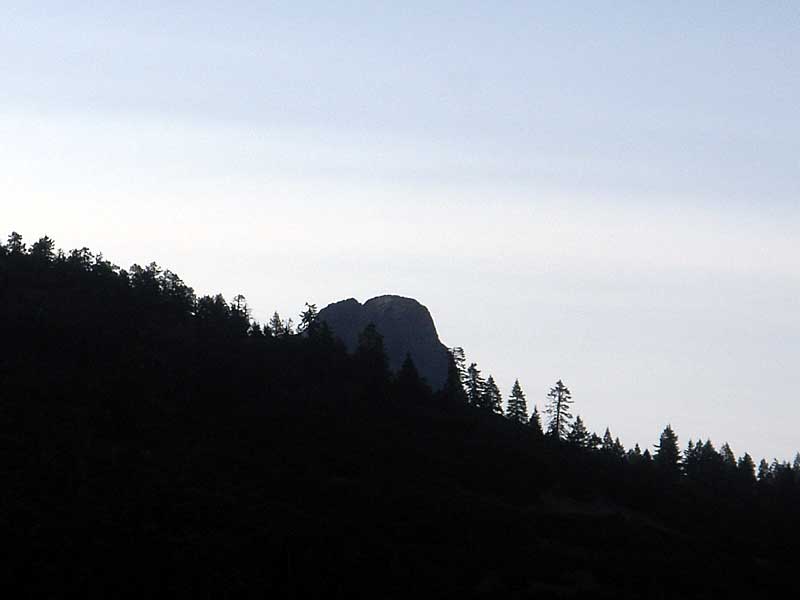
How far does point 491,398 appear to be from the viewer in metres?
121

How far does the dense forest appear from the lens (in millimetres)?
55031

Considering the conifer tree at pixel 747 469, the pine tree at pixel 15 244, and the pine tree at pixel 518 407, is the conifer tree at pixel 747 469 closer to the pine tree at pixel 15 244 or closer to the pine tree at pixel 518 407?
the pine tree at pixel 518 407

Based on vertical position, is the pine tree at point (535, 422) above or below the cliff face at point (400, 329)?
below

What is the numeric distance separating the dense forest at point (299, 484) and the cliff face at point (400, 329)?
142 ft

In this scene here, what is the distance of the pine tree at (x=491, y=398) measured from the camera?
11844cm

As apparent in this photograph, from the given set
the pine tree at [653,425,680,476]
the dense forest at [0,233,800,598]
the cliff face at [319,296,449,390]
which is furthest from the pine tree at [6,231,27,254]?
the pine tree at [653,425,680,476]

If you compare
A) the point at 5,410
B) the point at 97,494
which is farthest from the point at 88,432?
the point at 97,494

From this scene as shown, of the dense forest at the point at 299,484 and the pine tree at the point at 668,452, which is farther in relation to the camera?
the pine tree at the point at 668,452

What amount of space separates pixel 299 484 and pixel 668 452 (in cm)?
6562

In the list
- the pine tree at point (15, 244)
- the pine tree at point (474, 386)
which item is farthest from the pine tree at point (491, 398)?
the pine tree at point (15, 244)

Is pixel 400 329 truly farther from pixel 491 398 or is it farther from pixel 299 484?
pixel 299 484

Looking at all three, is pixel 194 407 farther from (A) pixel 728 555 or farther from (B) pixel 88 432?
Result: (A) pixel 728 555

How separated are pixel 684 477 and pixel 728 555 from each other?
4272 centimetres

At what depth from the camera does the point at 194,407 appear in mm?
84438
